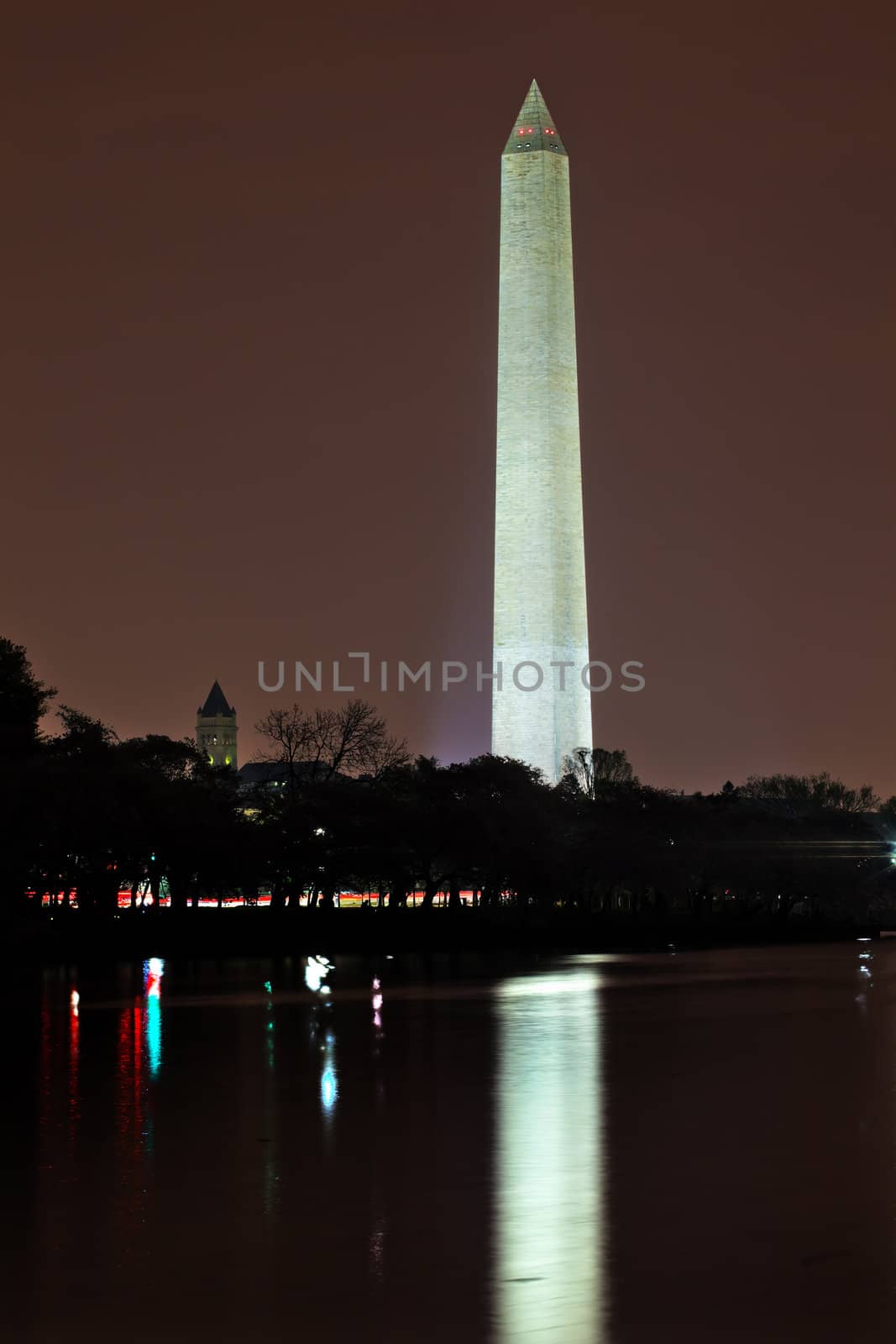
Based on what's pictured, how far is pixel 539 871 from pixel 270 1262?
67.1 m

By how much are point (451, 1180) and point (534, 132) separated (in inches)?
3654

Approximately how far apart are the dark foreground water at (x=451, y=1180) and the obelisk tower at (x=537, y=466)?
220 ft

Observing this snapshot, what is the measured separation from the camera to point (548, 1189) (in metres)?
17.3

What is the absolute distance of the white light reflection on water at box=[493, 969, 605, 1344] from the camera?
13.1 metres

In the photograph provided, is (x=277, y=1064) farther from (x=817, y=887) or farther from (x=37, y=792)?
(x=817, y=887)

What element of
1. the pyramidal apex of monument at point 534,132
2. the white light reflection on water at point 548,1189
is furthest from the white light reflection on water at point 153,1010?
the pyramidal apex of monument at point 534,132

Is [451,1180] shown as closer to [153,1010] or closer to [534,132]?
[153,1010]

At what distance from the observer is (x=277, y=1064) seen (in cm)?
2727

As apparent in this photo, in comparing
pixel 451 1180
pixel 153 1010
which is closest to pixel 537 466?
pixel 153 1010

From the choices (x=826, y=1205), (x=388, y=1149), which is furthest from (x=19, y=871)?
(x=826, y=1205)

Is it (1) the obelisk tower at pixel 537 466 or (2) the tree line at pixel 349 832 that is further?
(1) the obelisk tower at pixel 537 466

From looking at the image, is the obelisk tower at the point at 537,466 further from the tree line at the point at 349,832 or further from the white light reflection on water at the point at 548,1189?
the white light reflection on water at the point at 548,1189

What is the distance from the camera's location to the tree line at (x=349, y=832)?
6425 cm

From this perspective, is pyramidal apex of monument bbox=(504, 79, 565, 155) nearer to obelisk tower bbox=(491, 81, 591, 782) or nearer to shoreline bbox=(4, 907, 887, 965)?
obelisk tower bbox=(491, 81, 591, 782)
